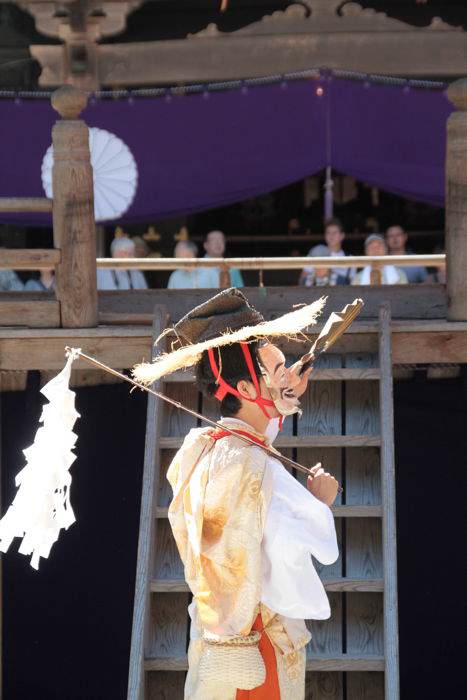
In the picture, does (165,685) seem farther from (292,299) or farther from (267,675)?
(292,299)

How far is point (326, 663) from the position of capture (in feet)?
A: 18.1

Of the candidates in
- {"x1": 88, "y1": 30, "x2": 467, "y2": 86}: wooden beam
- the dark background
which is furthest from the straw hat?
{"x1": 88, "y1": 30, "x2": 467, "y2": 86}: wooden beam

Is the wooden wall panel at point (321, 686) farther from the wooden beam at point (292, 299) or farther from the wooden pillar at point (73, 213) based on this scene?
the wooden pillar at point (73, 213)

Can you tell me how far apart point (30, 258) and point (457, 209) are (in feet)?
6.05

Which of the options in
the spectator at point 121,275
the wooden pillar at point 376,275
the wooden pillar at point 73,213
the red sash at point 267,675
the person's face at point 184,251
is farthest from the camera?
the person's face at point 184,251

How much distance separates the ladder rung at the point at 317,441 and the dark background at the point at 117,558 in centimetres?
115

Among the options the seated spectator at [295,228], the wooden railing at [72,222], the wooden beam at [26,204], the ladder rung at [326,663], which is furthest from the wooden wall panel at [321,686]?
the seated spectator at [295,228]

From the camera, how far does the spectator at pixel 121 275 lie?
8.29 meters

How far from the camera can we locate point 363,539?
19.0 feet

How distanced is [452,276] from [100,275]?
8.69ft

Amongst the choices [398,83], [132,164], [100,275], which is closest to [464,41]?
[398,83]

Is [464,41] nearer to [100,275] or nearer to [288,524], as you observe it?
[100,275]

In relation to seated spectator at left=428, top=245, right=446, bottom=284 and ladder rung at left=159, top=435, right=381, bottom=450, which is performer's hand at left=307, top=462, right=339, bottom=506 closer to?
ladder rung at left=159, top=435, right=381, bottom=450

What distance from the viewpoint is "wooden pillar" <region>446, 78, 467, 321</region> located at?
623 centimetres
